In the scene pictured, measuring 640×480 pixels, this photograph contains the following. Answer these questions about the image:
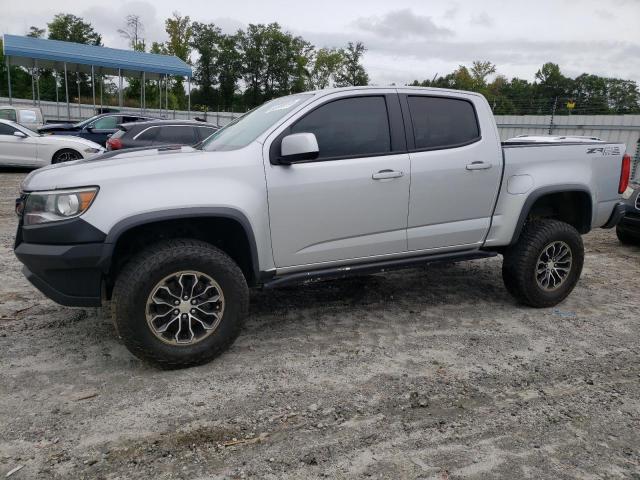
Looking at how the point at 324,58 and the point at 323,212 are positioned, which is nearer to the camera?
the point at 323,212

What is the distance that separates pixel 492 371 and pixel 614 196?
248 cm

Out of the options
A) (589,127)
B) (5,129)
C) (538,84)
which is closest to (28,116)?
(5,129)

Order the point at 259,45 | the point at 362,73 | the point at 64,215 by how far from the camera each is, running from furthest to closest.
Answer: the point at 362,73 < the point at 259,45 < the point at 64,215

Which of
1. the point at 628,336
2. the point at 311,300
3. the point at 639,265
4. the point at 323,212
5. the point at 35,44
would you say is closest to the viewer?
the point at 323,212

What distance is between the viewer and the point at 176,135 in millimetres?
11773

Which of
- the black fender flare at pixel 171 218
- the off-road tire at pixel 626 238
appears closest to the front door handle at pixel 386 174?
the black fender flare at pixel 171 218

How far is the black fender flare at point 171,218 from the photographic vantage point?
3.12 meters

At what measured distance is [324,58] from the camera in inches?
2395

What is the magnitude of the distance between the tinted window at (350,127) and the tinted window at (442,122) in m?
0.30

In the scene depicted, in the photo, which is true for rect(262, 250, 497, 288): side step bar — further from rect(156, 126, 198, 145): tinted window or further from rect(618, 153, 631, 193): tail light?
rect(156, 126, 198, 145): tinted window

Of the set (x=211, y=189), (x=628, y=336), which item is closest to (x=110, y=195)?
(x=211, y=189)

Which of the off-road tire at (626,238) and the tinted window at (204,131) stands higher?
the tinted window at (204,131)

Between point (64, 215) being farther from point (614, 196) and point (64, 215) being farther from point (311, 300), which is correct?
point (614, 196)

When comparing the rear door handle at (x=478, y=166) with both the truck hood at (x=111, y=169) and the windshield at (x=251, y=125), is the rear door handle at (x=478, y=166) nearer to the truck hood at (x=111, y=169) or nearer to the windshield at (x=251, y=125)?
the windshield at (x=251, y=125)
